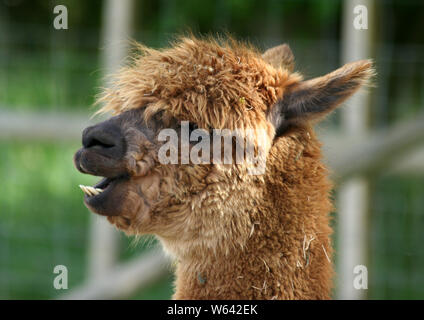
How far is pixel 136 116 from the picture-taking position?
1966 millimetres

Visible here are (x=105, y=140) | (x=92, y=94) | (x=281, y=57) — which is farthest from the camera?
(x=92, y=94)

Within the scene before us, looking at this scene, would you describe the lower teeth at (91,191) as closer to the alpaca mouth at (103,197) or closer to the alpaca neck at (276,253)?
the alpaca mouth at (103,197)

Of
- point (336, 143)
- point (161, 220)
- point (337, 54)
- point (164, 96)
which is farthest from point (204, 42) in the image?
point (337, 54)

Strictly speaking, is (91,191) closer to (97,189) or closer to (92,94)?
(97,189)

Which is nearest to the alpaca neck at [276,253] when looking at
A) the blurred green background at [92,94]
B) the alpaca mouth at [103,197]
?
the alpaca mouth at [103,197]

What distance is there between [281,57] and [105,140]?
86cm

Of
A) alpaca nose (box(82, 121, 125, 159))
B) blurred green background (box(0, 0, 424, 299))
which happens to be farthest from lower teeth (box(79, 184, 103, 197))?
blurred green background (box(0, 0, 424, 299))

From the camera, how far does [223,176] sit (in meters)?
1.94

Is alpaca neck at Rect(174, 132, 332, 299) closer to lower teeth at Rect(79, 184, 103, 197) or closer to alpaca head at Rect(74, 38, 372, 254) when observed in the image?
alpaca head at Rect(74, 38, 372, 254)

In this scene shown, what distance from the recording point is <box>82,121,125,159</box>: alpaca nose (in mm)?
1878

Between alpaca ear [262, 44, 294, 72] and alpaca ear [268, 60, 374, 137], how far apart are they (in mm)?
322

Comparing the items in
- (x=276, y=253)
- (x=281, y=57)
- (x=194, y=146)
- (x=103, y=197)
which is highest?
(x=281, y=57)

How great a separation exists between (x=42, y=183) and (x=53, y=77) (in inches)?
36.6

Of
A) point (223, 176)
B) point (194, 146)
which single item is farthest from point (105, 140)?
point (223, 176)
